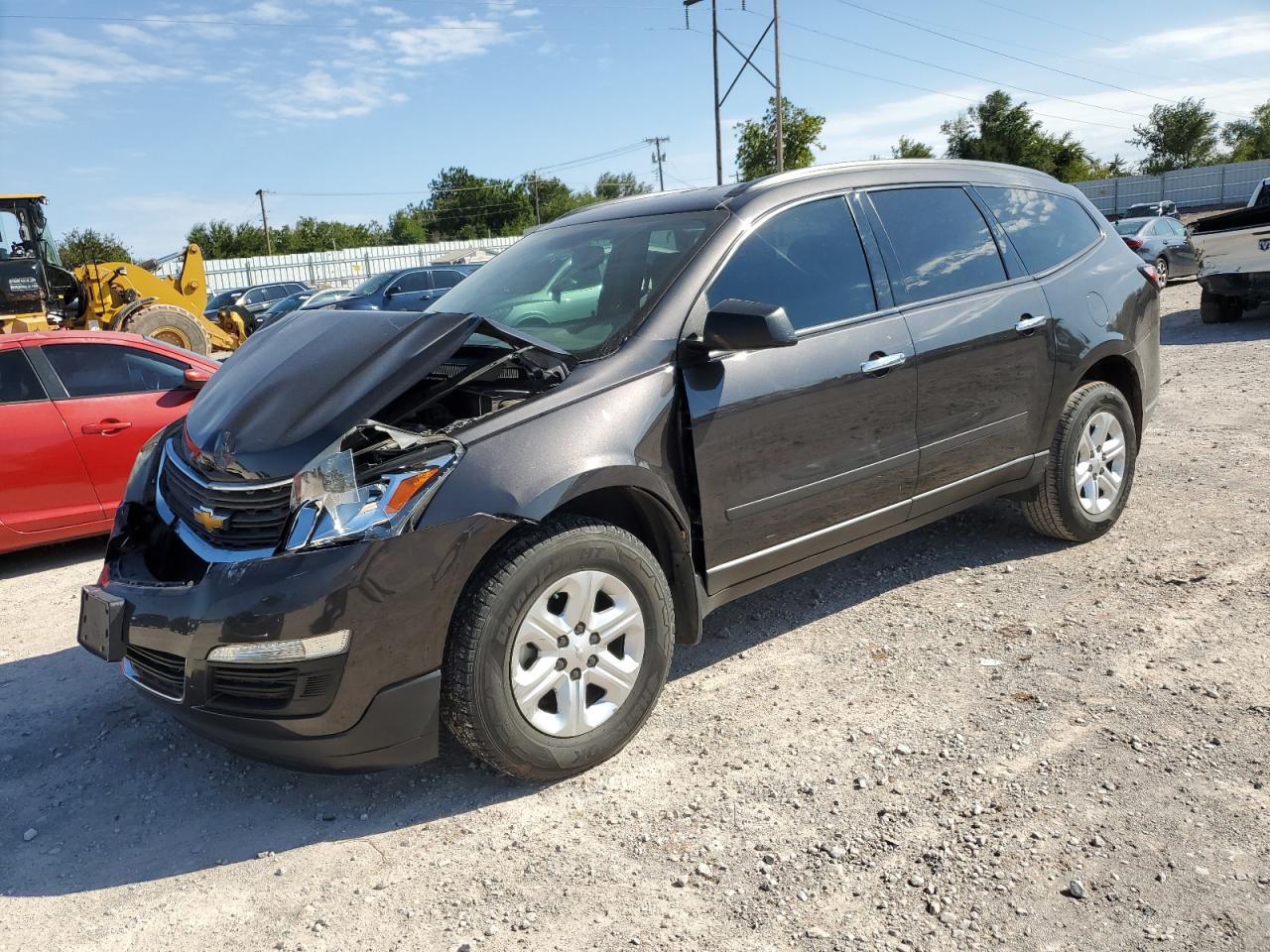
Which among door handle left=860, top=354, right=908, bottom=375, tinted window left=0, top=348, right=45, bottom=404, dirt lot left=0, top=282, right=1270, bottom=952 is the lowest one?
dirt lot left=0, top=282, right=1270, bottom=952

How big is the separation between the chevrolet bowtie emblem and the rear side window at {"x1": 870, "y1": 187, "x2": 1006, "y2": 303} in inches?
105

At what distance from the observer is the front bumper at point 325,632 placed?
2.63 meters

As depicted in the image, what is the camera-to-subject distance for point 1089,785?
286 cm

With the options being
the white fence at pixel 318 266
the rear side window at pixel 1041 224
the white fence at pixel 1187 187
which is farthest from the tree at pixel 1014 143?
the rear side window at pixel 1041 224

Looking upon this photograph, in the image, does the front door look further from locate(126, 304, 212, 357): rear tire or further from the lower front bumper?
locate(126, 304, 212, 357): rear tire

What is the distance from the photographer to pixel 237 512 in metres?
2.87

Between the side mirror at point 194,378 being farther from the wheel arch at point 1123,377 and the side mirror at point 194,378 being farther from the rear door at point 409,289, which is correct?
the rear door at point 409,289

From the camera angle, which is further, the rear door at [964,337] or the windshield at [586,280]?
the rear door at [964,337]

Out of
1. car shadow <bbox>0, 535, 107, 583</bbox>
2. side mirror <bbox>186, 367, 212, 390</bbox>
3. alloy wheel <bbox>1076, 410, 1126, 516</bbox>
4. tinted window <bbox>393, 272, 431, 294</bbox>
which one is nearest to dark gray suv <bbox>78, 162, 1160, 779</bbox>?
alloy wheel <bbox>1076, 410, 1126, 516</bbox>

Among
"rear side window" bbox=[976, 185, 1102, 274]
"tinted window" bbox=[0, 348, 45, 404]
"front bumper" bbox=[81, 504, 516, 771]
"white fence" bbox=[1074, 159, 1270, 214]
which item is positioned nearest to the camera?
"front bumper" bbox=[81, 504, 516, 771]

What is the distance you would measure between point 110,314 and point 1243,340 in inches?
691

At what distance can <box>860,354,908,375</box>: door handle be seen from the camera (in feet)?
12.1

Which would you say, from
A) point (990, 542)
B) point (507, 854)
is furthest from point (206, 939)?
point (990, 542)

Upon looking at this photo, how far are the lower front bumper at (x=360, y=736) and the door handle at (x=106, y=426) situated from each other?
370cm
